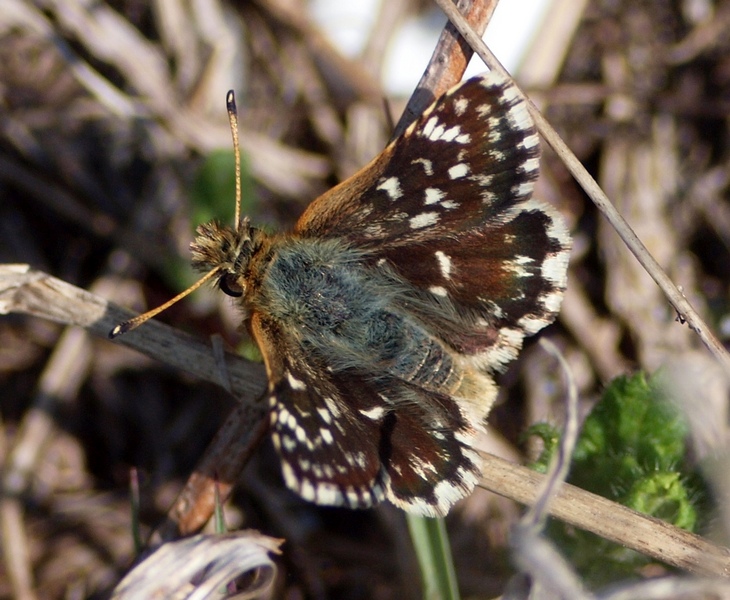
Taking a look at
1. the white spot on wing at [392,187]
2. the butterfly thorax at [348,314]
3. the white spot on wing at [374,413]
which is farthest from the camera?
the white spot on wing at [392,187]

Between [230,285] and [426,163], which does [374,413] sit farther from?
[426,163]

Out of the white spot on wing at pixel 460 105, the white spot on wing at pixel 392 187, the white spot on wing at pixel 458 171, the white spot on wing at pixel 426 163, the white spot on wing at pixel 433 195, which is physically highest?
the white spot on wing at pixel 460 105

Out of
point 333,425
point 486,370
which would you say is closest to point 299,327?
point 333,425

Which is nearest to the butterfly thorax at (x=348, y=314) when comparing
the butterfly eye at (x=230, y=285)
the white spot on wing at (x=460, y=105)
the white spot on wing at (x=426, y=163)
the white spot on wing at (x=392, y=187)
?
the butterfly eye at (x=230, y=285)

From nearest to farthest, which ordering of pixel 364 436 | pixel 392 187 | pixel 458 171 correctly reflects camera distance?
pixel 364 436, pixel 458 171, pixel 392 187

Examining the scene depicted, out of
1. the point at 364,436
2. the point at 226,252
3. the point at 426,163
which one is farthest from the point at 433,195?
the point at 364,436

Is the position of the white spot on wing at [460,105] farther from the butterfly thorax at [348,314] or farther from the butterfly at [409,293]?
the butterfly thorax at [348,314]

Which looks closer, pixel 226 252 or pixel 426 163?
pixel 426 163
